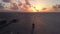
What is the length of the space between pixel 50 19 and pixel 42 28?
0.38ft

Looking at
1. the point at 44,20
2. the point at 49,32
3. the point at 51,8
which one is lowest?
Answer: the point at 49,32

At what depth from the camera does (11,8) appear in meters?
1.74

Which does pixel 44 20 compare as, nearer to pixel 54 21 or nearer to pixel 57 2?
pixel 54 21

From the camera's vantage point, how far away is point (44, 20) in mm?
1739

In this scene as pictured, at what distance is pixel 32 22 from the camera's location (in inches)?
68.5

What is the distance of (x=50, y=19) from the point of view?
1.75 metres

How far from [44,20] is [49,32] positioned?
125mm

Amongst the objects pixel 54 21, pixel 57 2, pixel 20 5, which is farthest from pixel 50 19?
pixel 20 5

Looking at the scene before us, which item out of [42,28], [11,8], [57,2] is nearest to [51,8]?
[57,2]

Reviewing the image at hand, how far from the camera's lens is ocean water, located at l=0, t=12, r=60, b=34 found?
1717mm

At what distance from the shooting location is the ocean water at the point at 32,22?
1.72 metres

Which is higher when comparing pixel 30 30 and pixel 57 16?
pixel 57 16

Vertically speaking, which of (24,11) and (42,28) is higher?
(24,11)

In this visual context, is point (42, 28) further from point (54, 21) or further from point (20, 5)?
point (20, 5)
